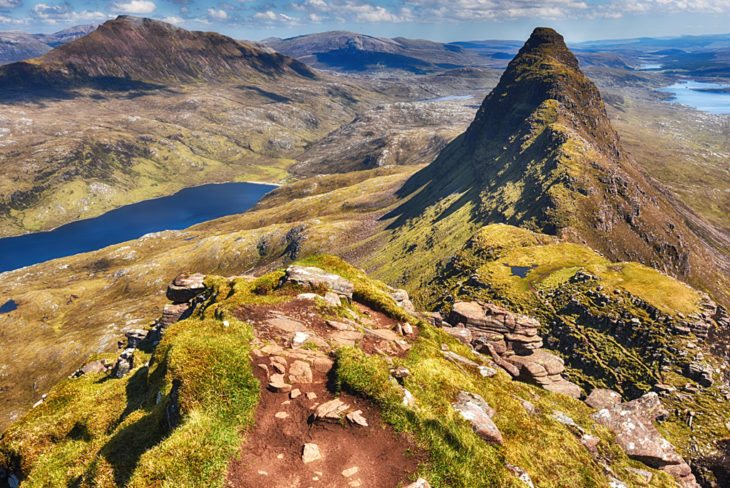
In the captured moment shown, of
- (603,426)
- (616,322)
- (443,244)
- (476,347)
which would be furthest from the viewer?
(443,244)

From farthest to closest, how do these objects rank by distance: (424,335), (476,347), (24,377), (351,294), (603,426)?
(24,377) → (476,347) → (351,294) → (424,335) → (603,426)

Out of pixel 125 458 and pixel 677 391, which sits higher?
pixel 125 458

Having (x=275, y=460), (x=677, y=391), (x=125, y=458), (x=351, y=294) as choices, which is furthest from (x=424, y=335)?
(x=677, y=391)

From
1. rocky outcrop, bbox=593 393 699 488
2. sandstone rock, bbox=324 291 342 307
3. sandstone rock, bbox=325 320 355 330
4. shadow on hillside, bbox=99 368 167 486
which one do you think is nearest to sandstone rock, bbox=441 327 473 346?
rocky outcrop, bbox=593 393 699 488

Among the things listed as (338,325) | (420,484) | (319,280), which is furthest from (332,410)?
(319,280)

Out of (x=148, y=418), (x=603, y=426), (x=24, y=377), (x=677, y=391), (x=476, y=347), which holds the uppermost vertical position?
(x=148, y=418)

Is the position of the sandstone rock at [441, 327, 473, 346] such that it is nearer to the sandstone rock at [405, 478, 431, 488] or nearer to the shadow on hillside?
the sandstone rock at [405, 478, 431, 488]

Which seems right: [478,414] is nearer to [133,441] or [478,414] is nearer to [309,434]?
[309,434]

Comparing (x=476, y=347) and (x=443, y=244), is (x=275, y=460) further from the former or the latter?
(x=443, y=244)
